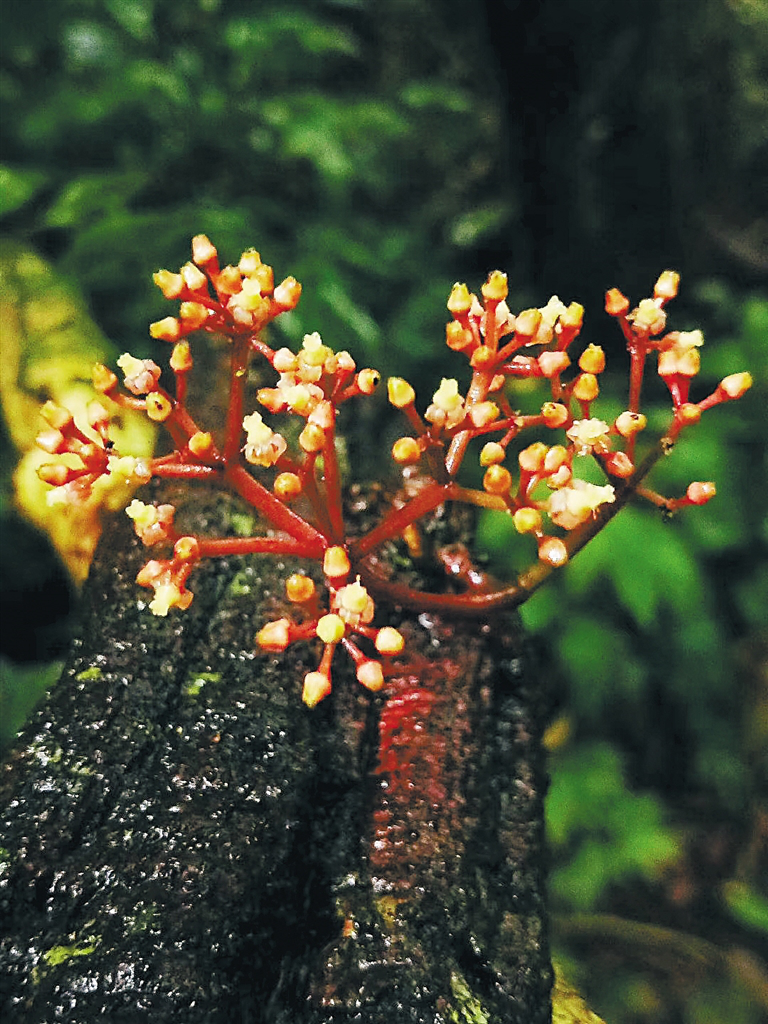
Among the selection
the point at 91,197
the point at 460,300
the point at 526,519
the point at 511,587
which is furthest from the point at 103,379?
the point at 91,197

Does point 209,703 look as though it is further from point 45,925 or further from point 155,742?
point 45,925

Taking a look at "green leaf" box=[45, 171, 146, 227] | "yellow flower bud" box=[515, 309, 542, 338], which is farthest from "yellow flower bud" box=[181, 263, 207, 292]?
"green leaf" box=[45, 171, 146, 227]

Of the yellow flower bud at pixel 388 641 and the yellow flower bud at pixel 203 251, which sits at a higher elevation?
the yellow flower bud at pixel 203 251

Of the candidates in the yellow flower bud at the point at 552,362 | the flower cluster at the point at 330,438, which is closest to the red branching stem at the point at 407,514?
the flower cluster at the point at 330,438

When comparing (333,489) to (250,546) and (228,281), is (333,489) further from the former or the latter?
(228,281)

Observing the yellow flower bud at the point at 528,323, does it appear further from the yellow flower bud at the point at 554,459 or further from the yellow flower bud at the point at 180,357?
the yellow flower bud at the point at 180,357

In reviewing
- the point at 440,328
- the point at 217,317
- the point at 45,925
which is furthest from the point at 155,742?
the point at 440,328
